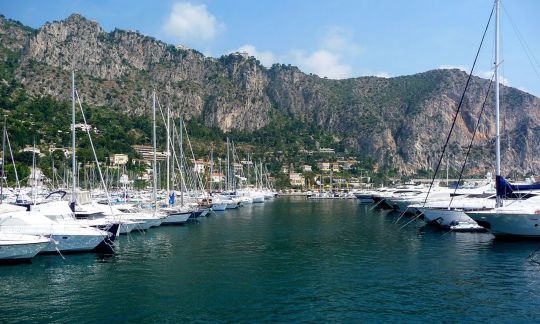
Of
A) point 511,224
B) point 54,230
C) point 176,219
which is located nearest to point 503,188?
point 511,224

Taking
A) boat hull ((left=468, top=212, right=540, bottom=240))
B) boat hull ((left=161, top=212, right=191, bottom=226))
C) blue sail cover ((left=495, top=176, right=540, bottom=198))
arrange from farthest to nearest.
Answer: boat hull ((left=161, top=212, right=191, bottom=226)) → blue sail cover ((left=495, top=176, right=540, bottom=198)) → boat hull ((left=468, top=212, right=540, bottom=240))

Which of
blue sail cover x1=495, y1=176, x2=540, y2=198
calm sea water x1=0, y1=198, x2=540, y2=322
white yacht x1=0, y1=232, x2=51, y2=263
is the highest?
blue sail cover x1=495, y1=176, x2=540, y2=198

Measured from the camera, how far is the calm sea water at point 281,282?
21.2 m

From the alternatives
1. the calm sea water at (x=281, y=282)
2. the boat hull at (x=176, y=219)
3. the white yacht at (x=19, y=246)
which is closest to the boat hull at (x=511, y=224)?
the calm sea water at (x=281, y=282)

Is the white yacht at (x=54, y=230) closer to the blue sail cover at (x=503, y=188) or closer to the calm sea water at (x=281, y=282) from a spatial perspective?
the calm sea water at (x=281, y=282)

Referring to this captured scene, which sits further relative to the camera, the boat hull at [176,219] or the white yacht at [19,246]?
the boat hull at [176,219]

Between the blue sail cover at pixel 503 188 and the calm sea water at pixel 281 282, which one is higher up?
the blue sail cover at pixel 503 188

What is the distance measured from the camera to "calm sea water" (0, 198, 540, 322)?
2120cm

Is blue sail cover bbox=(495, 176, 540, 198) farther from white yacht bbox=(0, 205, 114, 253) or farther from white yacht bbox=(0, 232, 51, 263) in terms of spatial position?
white yacht bbox=(0, 232, 51, 263)

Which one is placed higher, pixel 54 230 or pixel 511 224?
pixel 54 230

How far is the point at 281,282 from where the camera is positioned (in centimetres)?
2716

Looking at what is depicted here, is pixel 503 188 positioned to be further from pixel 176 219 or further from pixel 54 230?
pixel 54 230

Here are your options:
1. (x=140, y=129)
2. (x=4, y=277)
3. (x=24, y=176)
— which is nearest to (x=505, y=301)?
(x=4, y=277)

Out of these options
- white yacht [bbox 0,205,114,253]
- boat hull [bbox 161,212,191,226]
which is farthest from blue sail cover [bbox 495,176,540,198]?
boat hull [bbox 161,212,191,226]
